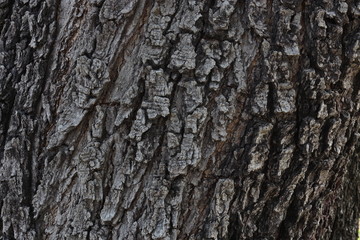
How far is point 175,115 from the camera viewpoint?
153cm

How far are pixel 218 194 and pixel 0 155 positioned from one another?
0.79 meters

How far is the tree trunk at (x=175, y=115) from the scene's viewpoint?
152cm

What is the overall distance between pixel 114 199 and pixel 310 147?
2.21 ft

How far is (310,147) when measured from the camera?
5.35 ft

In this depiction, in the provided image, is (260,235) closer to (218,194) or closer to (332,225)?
(218,194)

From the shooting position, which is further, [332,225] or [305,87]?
[332,225]

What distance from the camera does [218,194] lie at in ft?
5.20

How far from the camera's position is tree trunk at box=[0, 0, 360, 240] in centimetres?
152

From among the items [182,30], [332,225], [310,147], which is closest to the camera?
[182,30]

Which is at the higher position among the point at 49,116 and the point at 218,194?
the point at 49,116

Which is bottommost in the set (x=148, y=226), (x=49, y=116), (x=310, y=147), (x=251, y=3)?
(x=148, y=226)

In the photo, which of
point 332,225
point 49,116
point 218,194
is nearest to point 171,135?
point 218,194

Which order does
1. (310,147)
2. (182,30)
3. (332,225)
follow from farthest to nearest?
(332,225), (310,147), (182,30)

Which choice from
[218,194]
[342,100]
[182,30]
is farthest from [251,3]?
[218,194]
